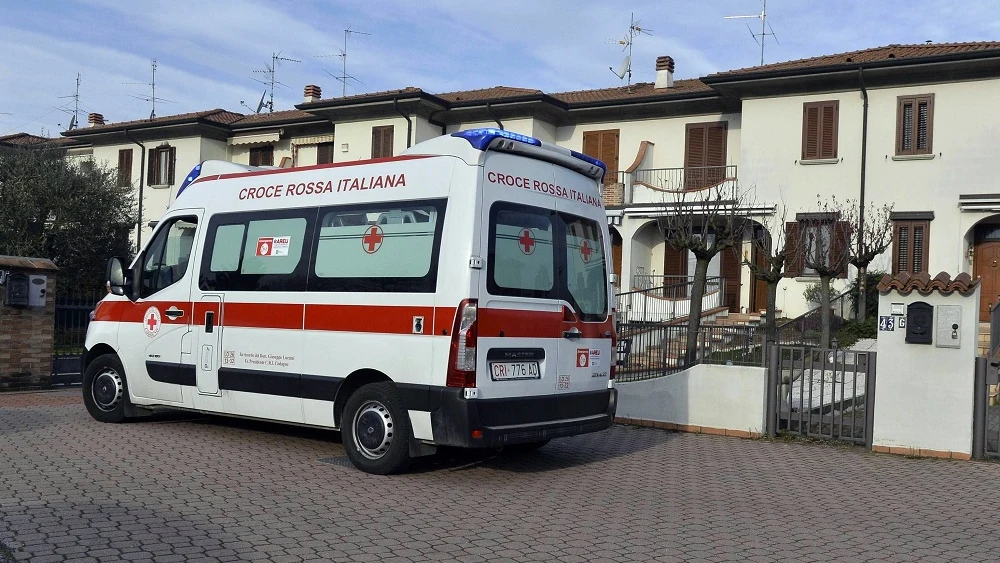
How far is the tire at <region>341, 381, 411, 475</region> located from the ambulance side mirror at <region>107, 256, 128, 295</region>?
3656mm

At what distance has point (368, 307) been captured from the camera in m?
8.02

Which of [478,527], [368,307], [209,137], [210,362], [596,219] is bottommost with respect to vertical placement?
[478,527]

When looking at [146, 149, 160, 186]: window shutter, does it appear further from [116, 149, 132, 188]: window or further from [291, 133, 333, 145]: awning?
[291, 133, 333, 145]: awning

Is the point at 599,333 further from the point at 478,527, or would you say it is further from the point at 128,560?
the point at 128,560

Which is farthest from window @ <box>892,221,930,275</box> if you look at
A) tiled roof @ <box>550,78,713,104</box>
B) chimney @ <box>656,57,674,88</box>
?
chimney @ <box>656,57,674,88</box>

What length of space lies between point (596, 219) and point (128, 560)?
5.27 m

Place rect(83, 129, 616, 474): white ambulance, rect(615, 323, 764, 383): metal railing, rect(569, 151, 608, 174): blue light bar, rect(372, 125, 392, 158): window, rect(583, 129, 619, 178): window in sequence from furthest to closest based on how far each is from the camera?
1. rect(372, 125, 392, 158): window
2. rect(583, 129, 619, 178): window
3. rect(615, 323, 764, 383): metal railing
4. rect(569, 151, 608, 174): blue light bar
5. rect(83, 129, 616, 474): white ambulance

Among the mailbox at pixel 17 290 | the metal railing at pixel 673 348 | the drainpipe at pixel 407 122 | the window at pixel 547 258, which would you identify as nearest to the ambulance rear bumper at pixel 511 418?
the window at pixel 547 258

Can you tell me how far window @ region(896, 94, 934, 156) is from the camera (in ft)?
69.1

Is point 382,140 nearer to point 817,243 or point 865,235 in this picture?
point 865,235

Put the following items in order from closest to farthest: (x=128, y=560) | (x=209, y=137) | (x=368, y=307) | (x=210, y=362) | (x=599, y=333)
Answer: (x=128, y=560) → (x=368, y=307) → (x=599, y=333) → (x=210, y=362) → (x=209, y=137)

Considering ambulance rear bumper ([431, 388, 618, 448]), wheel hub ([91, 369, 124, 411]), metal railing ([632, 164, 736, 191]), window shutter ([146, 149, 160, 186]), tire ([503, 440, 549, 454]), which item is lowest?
tire ([503, 440, 549, 454])

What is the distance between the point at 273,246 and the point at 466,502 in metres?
3.37

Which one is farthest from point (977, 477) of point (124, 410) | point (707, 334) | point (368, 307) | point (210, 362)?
point (124, 410)
